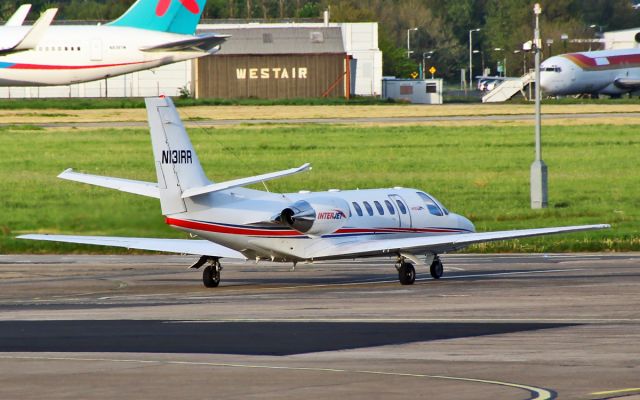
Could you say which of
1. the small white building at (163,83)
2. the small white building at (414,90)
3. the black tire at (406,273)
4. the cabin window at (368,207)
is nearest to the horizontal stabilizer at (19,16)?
the cabin window at (368,207)

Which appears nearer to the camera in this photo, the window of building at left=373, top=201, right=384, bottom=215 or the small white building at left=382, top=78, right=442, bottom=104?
the window of building at left=373, top=201, right=384, bottom=215

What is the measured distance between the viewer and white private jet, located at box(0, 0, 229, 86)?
7500 centimetres

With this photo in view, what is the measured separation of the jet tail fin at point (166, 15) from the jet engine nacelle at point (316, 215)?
4935 cm

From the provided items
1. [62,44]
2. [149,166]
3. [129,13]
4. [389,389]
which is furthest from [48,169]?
[389,389]

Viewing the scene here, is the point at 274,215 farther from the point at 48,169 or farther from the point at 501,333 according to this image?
the point at 48,169

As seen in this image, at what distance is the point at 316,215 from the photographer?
108ft

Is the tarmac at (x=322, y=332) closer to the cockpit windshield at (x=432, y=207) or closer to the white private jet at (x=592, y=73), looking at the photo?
the cockpit windshield at (x=432, y=207)

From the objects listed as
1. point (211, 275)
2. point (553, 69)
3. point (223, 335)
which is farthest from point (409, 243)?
point (553, 69)

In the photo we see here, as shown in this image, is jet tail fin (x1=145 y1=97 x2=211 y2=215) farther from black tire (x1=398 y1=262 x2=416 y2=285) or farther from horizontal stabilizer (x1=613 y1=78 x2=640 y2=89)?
horizontal stabilizer (x1=613 y1=78 x2=640 y2=89)

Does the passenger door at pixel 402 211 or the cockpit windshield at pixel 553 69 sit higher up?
the cockpit windshield at pixel 553 69

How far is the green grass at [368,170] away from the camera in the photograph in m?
45.7

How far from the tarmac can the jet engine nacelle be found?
5.15 ft

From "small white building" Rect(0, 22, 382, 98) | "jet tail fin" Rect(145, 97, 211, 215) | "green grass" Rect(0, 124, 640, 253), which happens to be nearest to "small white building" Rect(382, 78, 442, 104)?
"small white building" Rect(0, 22, 382, 98)

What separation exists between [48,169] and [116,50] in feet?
39.7
